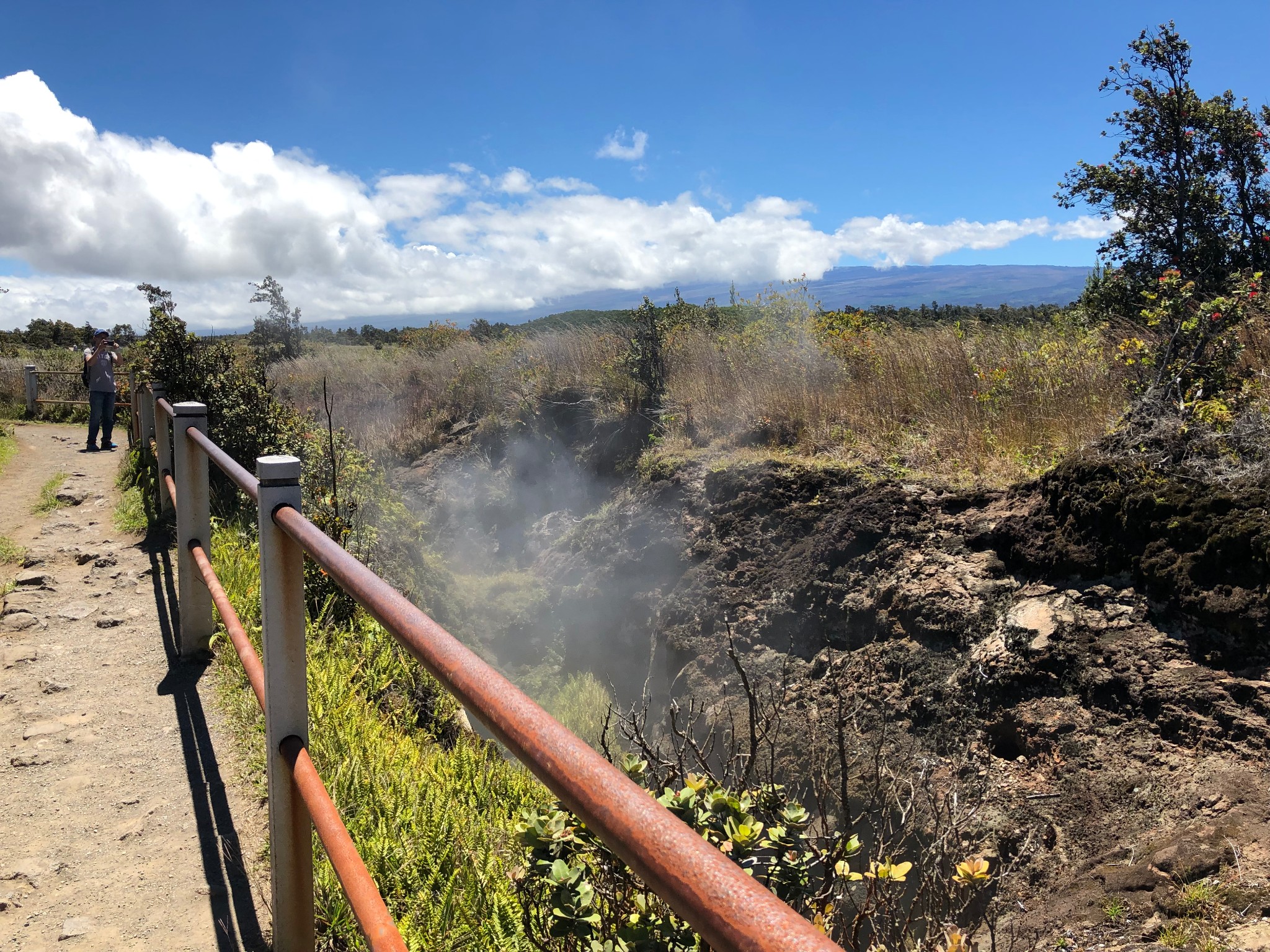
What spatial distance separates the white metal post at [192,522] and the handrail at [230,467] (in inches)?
3.0

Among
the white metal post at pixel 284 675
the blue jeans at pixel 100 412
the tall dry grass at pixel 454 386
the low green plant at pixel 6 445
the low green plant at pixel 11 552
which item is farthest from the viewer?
the tall dry grass at pixel 454 386

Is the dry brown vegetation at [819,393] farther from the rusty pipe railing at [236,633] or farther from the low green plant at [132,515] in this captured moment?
the low green plant at [132,515]

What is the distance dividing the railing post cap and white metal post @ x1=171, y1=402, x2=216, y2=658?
79.5 inches

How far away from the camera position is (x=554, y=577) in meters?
11.1

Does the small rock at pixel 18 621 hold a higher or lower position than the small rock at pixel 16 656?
higher

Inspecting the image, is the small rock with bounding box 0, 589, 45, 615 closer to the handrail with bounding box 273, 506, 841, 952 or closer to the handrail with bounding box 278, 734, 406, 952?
the handrail with bounding box 278, 734, 406, 952

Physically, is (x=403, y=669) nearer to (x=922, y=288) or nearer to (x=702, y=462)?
(x=702, y=462)

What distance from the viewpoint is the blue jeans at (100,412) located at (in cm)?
1186

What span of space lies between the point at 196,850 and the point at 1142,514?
5221 mm

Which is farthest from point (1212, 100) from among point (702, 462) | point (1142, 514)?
point (1142, 514)

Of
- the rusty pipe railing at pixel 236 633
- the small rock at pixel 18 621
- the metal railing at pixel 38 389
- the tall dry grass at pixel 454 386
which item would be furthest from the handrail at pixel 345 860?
the metal railing at pixel 38 389

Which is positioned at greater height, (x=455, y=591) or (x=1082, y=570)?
(x=1082, y=570)

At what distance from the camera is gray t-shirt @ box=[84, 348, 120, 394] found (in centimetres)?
1188

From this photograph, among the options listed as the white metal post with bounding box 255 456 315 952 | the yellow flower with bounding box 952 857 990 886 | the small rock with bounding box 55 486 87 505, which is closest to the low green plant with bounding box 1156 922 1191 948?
the yellow flower with bounding box 952 857 990 886
